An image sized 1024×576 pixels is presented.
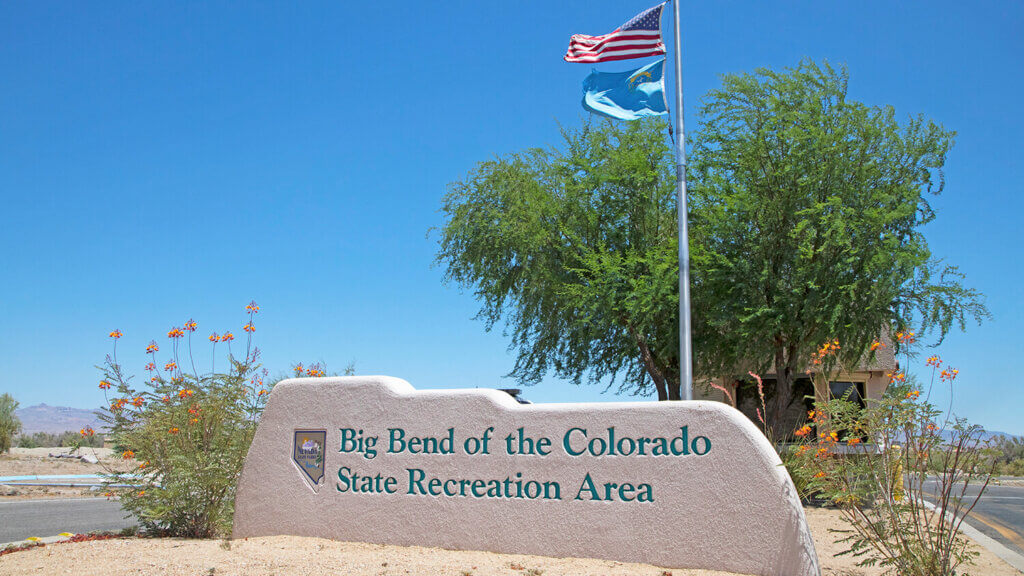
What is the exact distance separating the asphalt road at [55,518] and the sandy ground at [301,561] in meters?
3.78

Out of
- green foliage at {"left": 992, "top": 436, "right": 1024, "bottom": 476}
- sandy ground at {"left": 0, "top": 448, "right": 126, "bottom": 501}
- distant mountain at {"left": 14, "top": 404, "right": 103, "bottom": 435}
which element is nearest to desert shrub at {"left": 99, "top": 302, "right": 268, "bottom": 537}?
sandy ground at {"left": 0, "top": 448, "right": 126, "bottom": 501}

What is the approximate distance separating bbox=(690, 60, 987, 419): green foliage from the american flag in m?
3.15

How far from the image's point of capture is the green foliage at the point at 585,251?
16.9m

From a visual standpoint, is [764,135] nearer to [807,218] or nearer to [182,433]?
[807,218]

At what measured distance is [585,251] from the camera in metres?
17.3

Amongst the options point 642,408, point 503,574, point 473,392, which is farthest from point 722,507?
point 473,392

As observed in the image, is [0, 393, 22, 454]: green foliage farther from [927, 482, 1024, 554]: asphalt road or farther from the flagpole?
[927, 482, 1024, 554]: asphalt road

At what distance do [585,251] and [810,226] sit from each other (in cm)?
474

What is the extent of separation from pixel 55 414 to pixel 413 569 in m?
192

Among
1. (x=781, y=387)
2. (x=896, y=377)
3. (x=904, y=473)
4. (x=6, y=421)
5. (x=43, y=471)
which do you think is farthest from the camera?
(x=6, y=421)

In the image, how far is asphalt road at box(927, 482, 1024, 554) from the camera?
1136 centimetres

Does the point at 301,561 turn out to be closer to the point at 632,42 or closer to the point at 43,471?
the point at 632,42

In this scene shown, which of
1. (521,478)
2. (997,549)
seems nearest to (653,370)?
(997,549)

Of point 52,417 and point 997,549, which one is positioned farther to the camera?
point 52,417
